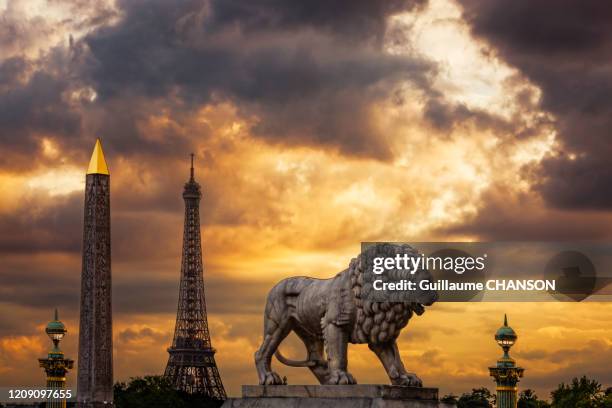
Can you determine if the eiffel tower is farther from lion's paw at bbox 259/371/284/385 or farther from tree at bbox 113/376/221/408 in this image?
lion's paw at bbox 259/371/284/385

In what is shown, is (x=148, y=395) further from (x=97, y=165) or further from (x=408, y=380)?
(x=408, y=380)

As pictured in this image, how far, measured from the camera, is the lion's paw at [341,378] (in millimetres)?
29625

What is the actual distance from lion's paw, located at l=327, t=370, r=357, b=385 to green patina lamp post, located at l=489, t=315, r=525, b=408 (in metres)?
46.2

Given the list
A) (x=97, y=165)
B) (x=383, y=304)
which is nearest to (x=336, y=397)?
(x=383, y=304)

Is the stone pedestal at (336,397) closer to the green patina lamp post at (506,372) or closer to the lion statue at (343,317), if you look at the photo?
the lion statue at (343,317)

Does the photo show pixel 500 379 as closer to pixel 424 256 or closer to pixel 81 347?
pixel 81 347

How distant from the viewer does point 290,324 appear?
3142 centimetres

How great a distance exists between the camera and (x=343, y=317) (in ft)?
98.1

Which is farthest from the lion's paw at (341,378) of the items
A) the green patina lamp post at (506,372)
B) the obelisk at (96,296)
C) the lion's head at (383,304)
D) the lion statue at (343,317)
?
the green patina lamp post at (506,372)

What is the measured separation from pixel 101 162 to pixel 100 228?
2.91 metres

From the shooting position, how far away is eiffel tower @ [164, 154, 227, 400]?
440 ft

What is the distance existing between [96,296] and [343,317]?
122ft

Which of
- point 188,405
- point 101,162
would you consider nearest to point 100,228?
point 101,162

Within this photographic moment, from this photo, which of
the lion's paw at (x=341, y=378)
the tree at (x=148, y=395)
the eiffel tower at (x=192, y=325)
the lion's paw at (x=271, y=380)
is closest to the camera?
the lion's paw at (x=341, y=378)
